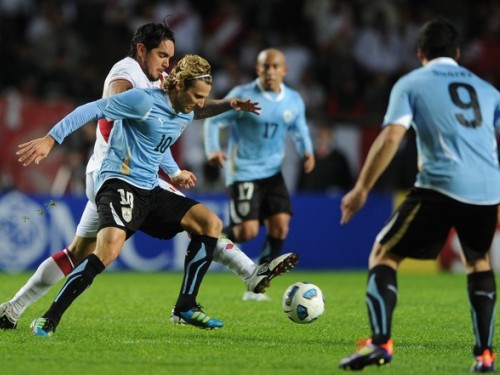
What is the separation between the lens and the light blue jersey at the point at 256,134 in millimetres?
11258

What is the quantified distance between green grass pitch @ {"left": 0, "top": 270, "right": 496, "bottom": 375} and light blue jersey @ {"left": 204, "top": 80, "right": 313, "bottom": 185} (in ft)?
4.47

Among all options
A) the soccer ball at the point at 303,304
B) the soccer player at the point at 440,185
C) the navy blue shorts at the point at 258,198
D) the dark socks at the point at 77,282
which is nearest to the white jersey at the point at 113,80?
the dark socks at the point at 77,282

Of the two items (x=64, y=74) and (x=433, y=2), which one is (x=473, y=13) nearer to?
(x=433, y=2)

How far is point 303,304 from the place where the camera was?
7.92 metres

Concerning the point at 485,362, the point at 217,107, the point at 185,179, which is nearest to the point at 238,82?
the point at 185,179

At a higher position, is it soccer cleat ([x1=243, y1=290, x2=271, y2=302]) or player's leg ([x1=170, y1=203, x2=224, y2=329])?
player's leg ([x1=170, y1=203, x2=224, y2=329])

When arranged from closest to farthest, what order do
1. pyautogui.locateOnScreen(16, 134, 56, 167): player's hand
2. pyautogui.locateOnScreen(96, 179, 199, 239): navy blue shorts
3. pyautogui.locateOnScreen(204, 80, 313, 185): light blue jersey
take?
pyautogui.locateOnScreen(16, 134, 56, 167): player's hand < pyautogui.locateOnScreen(96, 179, 199, 239): navy blue shorts < pyautogui.locateOnScreen(204, 80, 313, 185): light blue jersey

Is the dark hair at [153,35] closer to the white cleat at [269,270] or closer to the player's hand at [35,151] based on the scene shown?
the player's hand at [35,151]

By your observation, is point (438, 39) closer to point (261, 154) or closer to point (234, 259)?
point (234, 259)

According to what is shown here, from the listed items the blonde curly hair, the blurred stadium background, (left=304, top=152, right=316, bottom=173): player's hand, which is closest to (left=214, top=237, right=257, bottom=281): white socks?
the blonde curly hair

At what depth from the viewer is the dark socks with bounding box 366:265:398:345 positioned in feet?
20.0

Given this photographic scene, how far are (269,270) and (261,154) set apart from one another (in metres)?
3.31

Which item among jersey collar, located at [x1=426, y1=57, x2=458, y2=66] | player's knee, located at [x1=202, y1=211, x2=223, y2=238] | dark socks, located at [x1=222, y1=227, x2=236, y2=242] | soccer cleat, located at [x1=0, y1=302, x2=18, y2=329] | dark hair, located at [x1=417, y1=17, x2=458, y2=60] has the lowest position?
dark socks, located at [x1=222, y1=227, x2=236, y2=242]

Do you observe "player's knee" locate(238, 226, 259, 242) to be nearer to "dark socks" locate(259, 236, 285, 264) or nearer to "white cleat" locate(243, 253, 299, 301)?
"dark socks" locate(259, 236, 285, 264)
